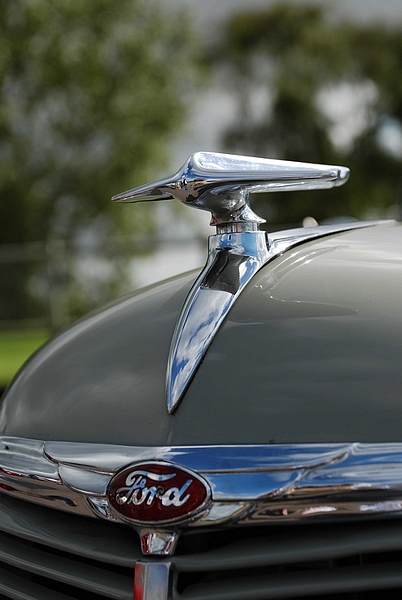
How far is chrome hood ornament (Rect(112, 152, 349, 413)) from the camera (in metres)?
1.10

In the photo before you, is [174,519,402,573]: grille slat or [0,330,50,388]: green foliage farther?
[0,330,50,388]: green foliage

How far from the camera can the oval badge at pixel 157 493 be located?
91 cm

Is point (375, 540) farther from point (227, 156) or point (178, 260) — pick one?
point (178, 260)

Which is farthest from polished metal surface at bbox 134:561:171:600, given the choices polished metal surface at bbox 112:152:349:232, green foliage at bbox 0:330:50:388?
green foliage at bbox 0:330:50:388

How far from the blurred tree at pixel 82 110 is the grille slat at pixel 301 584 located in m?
21.1

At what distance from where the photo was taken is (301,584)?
87 centimetres

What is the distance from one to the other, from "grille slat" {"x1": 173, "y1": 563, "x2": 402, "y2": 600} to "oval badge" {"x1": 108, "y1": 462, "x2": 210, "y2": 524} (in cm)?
10

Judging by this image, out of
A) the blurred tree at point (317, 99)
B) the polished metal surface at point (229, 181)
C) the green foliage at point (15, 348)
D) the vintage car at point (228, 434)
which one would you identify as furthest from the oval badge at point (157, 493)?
the blurred tree at point (317, 99)

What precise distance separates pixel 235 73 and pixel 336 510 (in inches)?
1331

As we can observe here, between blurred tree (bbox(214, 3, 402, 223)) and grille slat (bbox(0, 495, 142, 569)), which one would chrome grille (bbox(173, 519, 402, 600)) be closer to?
grille slat (bbox(0, 495, 142, 569))

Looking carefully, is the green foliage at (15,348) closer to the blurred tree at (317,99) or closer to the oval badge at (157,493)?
the oval badge at (157,493)

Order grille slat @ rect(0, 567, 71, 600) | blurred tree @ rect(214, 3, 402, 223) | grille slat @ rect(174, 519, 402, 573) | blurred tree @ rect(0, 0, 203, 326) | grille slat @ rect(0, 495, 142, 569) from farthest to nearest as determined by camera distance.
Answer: blurred tree @ rect(214, 3, 402, 223), blurred tree @ rect(0, 0, 203, 326), grille slat @ rect(0, 567, 71, 600), grille slat @ rect(0, 495, 142, 569), grille slat @ rect(174, 519, 402, 573)

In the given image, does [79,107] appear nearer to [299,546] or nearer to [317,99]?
[317,99]

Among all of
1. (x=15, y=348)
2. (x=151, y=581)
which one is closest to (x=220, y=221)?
(x=151, y=581)
